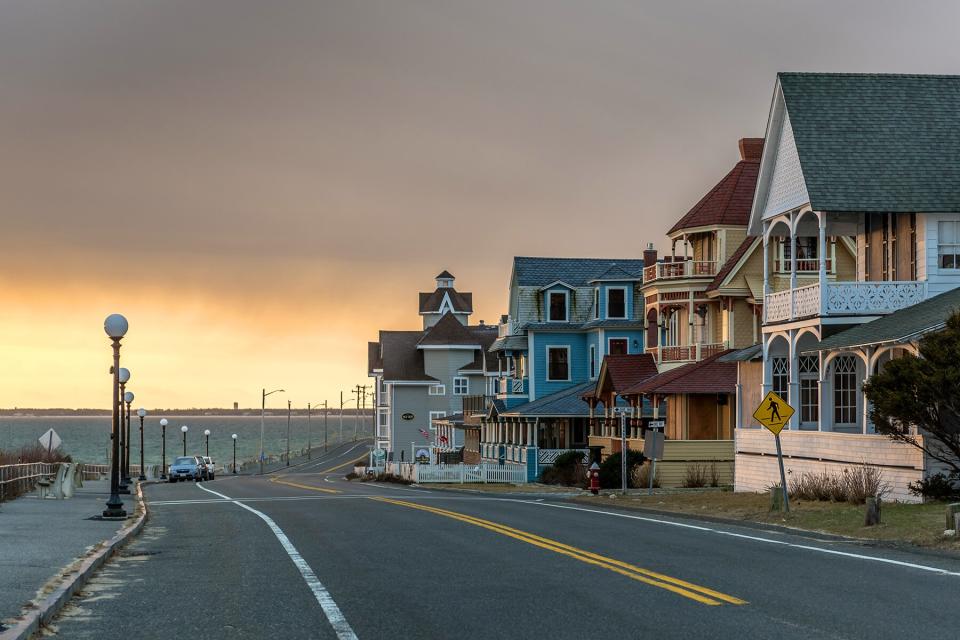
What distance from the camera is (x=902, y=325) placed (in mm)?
26953

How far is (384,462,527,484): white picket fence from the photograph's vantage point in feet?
199

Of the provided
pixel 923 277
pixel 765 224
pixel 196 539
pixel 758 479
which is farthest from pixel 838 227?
pixel 196 539

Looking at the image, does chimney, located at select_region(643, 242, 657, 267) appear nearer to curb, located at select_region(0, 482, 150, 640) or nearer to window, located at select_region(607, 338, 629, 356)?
window, located at select_region(607, 338, 629, 356)

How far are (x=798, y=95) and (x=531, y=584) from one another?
2349 centimetres

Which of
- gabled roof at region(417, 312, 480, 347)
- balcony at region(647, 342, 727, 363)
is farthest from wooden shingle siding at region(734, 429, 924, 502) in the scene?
gabled roof at region(417, 312, 480, 347)

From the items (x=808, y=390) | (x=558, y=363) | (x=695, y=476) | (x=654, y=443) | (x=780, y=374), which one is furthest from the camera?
(x=558, y=363)

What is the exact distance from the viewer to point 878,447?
2744 centimetres

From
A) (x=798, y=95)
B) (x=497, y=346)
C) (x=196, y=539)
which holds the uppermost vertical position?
(x=798, y=95)

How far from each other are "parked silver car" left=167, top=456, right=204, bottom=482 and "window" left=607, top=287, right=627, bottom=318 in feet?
89.7

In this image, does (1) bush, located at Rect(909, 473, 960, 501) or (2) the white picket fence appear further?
(2) the white picket fence

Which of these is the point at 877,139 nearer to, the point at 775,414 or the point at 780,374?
the point at 780,374

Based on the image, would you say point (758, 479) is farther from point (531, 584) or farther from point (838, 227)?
point (531, 584)

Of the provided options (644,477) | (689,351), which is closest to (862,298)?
(644,477)

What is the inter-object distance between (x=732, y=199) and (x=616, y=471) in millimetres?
12706
